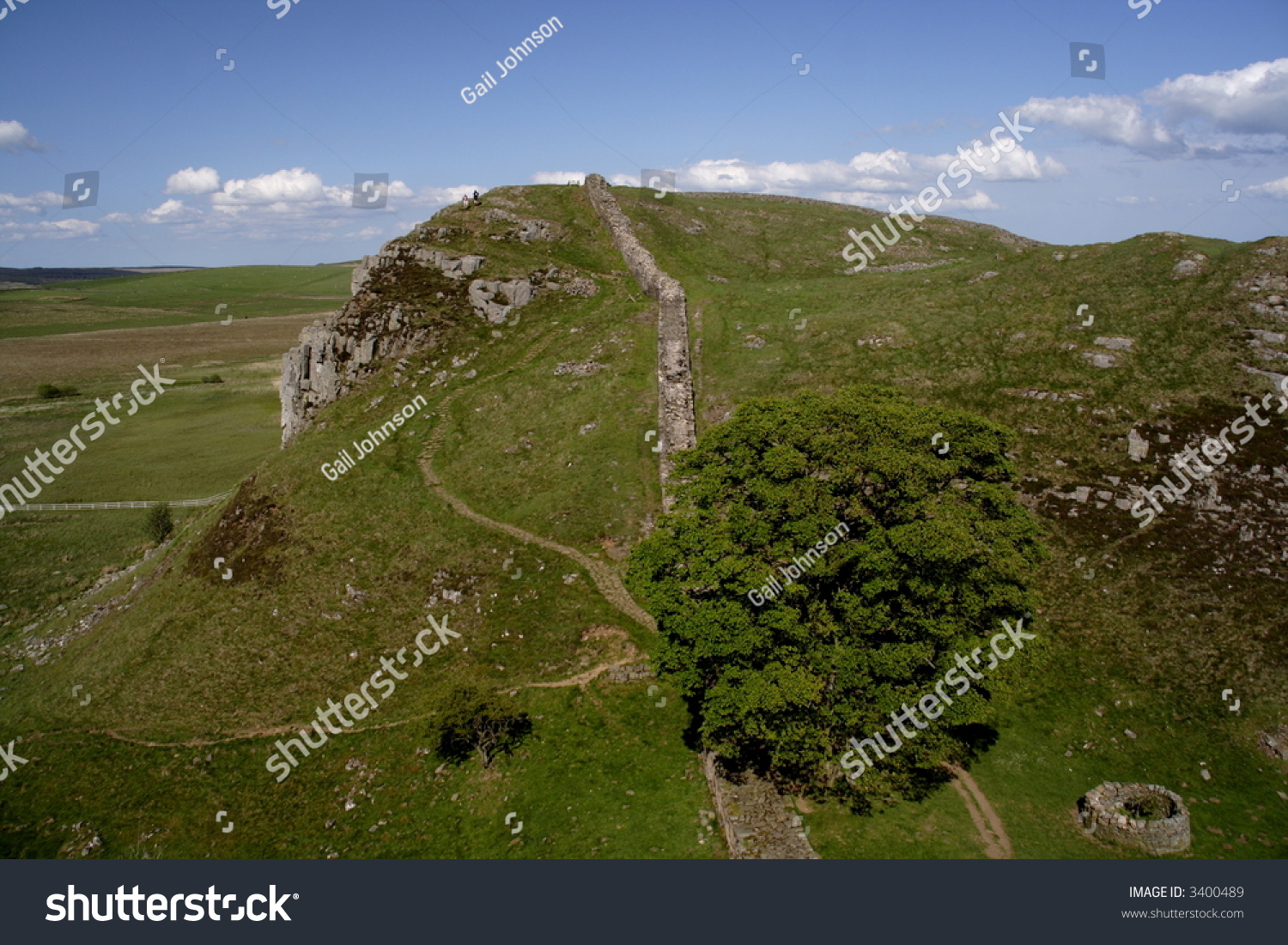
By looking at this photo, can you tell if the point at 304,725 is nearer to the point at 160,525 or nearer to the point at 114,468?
the point at 160,525

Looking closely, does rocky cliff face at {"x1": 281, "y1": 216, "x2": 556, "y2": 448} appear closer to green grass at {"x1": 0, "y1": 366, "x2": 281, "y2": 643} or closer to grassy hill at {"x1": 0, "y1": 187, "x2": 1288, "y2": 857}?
grassy hill at {"x1": 0, "y1": 187, "x2": 1288, "y2": 857}

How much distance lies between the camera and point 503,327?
63.4m

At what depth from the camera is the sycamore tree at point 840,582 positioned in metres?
22.3

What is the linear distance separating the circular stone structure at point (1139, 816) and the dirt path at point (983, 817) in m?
3.01

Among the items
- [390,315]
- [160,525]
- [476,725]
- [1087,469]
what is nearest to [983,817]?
[476,725]

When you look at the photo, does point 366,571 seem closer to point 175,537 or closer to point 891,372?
point 175,537

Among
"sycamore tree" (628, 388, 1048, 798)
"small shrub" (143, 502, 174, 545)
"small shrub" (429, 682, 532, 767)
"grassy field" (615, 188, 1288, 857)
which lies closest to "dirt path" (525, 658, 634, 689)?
"small shrub" (429, 682, 532, 767)

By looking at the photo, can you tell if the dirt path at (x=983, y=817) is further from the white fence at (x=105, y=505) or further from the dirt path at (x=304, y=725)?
the white fence at (x=105, y=505)

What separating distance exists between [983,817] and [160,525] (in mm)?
64610

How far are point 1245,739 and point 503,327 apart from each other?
57.8m

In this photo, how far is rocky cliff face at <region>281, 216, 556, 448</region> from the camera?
60.6m

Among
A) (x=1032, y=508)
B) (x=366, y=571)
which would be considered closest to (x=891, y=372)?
(x=1032, y=508)

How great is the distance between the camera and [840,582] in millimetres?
24297

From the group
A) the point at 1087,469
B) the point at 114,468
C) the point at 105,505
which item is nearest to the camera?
the point at 1087,469
